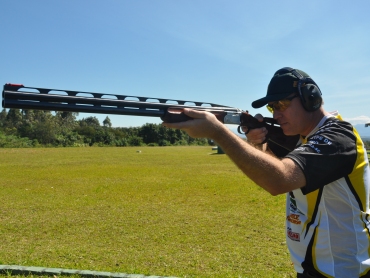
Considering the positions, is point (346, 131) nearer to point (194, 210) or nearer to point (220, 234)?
point (220, 234)

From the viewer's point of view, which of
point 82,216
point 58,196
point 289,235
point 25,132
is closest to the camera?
point 289,235

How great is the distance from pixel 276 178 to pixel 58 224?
8092 mm

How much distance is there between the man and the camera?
1.88 metres

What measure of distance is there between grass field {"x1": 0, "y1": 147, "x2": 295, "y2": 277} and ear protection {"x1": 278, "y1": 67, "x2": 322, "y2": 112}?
13.1 feet

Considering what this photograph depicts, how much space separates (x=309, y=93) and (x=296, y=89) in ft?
0.30

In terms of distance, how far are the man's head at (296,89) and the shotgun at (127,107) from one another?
0.67 m

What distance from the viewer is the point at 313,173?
1885 mm

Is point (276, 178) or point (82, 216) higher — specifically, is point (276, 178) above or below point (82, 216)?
above

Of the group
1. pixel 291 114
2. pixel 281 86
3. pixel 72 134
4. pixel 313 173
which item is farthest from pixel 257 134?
pixel 72 134

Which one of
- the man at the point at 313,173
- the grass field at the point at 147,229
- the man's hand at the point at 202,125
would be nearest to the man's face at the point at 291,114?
the man at the point at 313,173

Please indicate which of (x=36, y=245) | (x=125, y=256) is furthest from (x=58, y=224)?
(x=125, y=256)

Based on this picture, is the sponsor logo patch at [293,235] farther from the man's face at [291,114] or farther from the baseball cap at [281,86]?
the baseball cap at [281,86]

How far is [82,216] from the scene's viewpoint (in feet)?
31.1

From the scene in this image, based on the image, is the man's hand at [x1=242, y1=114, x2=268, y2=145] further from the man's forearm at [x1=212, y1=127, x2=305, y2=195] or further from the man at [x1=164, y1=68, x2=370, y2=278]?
the man's forearm at [x1=212, y1=127, x2=305, y2=195]
